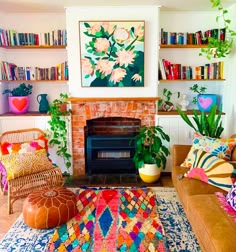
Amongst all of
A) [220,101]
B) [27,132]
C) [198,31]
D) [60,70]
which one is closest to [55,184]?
[27,132]

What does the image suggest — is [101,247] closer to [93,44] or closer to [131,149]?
[131,149]

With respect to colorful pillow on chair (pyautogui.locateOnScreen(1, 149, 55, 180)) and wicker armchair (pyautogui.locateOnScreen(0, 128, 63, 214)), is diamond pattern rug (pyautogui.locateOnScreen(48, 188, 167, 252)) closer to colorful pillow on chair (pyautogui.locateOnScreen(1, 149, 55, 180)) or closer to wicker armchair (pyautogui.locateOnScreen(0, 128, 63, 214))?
wicker armchair (pyautogui.locateOnScreen(0, 128, 63, 214))

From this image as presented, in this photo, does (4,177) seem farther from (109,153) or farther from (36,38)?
(36,38)

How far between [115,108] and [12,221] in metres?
1.97

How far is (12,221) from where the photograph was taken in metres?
2.74

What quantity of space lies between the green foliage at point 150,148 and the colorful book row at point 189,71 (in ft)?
2.76

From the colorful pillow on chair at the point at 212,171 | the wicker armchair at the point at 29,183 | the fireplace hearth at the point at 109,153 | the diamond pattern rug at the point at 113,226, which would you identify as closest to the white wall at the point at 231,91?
the colorful pillow on chair at the point at 212,171

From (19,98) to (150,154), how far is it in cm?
205

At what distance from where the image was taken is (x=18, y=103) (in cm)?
387

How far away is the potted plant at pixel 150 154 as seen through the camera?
3580 mm

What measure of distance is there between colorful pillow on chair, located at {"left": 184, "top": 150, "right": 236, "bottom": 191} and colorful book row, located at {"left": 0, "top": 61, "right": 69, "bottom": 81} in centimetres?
222

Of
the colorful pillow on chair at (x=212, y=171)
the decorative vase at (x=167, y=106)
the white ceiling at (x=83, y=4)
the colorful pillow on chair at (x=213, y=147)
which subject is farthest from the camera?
the decorative vase at (x=167, y=106)

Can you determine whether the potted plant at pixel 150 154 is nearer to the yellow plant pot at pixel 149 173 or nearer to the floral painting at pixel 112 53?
the yellow plant pot at pixel 149 173

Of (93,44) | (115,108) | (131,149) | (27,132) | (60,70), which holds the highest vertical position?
(93,44)
